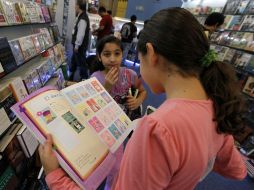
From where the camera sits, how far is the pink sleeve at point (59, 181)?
60cm

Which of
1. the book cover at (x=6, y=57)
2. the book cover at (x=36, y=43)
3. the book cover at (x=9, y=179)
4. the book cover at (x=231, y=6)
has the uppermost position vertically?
the book cover at (x=231, y=6)

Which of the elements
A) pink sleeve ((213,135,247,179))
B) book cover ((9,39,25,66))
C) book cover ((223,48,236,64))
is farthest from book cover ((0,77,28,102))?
book cover ((223,48,236,64))

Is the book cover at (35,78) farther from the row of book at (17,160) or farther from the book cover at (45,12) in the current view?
the book cover at (45,12)

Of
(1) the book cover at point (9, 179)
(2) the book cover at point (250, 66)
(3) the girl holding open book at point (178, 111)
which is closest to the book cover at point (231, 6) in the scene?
(2) the book cover at point (250, 66)

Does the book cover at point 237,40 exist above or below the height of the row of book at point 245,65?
above

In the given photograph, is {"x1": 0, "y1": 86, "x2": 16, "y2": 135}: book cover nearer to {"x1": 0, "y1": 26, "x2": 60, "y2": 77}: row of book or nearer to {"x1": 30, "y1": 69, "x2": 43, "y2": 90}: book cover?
{"x1": 0, "y1": 26, "x2": 60, "y2": 77}: row of book

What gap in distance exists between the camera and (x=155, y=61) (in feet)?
1.85

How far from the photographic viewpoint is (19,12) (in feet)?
5.12

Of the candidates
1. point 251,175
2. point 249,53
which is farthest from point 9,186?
point 249,53

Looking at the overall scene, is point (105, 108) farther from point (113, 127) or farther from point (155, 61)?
point (155, 61)

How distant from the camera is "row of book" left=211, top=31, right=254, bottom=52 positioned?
2.54 meters

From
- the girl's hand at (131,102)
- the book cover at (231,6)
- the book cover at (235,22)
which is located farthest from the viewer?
the book cover at (231,6)

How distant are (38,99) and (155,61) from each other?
420 millimetres

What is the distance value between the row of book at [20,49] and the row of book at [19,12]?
0.45 ft
